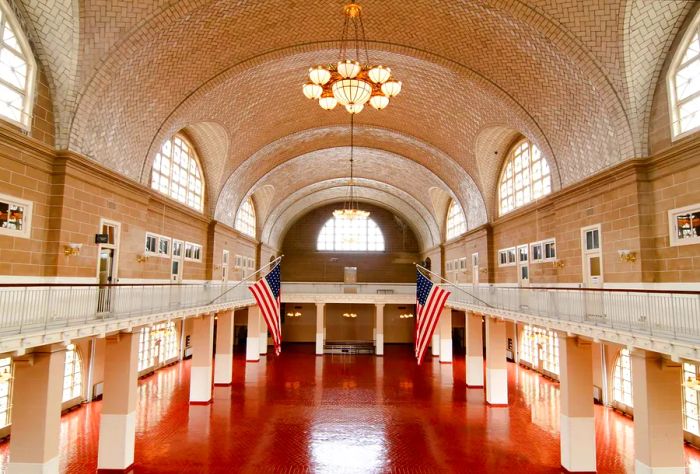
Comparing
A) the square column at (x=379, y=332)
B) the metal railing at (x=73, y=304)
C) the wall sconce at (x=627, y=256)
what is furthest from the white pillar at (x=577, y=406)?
the square column at (x=379, y=332)

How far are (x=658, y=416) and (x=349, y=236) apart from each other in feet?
110

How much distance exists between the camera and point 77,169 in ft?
38.5

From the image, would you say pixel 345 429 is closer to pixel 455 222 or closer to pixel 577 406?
pixel 577 406

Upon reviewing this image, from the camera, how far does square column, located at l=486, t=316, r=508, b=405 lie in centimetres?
1705

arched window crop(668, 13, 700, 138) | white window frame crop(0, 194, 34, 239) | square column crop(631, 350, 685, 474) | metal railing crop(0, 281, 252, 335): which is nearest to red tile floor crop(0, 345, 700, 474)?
square column crop(631, 350, 685, 474)

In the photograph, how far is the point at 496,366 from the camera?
1714cm

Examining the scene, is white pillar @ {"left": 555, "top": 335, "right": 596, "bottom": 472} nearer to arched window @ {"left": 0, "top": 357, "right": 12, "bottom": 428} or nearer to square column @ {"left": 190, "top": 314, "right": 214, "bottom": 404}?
square column @ {"left": 190, "top": 314, "right": 214, "bottom": 404}

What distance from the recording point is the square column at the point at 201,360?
16750mm

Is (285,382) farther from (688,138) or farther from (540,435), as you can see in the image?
(688,138)

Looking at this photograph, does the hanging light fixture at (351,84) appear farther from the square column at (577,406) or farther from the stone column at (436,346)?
the stone column at (436,346)

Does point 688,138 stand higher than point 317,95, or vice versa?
point 317,95

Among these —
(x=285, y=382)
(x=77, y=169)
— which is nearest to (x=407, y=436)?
(x=285, y=382)

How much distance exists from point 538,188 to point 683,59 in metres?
8.46

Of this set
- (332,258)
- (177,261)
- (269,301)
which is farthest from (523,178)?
(332,258)
